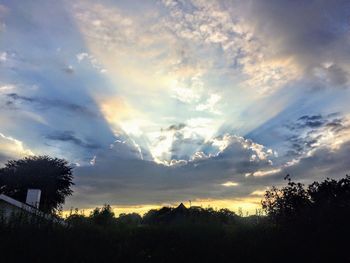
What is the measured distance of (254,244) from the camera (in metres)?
11.6

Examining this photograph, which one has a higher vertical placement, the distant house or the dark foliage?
the distant house

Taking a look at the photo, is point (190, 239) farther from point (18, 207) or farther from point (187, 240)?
point (18, 207)

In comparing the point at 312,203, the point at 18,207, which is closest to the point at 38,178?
the point at 18,207

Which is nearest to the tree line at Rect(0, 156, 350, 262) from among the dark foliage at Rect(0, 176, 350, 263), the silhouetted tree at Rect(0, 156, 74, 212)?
the dark foliage at Rect(0, 176, 350, 263)

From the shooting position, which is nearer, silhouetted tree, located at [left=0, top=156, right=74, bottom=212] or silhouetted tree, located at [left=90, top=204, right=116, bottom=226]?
silhouetted tree, located at [left=90, top=204, right=116, bottom=226]

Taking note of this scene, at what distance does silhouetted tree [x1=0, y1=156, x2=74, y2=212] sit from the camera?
47469 millimetres

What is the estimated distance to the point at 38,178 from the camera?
159 ft

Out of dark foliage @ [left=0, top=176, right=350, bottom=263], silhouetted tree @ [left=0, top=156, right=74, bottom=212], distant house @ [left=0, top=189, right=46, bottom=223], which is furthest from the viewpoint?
silhouetted tree @ [left=0, top=156, right=74, bottom=212]

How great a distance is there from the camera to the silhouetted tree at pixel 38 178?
4747cm

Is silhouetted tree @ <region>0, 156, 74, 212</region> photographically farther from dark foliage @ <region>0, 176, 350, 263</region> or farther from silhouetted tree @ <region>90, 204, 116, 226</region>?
dark foliage @ <region>0, 176, 350, 263</region>

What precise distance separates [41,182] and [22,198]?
3.01 meters

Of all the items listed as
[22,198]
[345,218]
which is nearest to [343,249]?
[345,218]

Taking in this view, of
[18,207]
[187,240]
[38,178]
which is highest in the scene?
[38,178]

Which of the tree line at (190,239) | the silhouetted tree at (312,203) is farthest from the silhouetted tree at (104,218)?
the silhouetted tree at (312,203)
